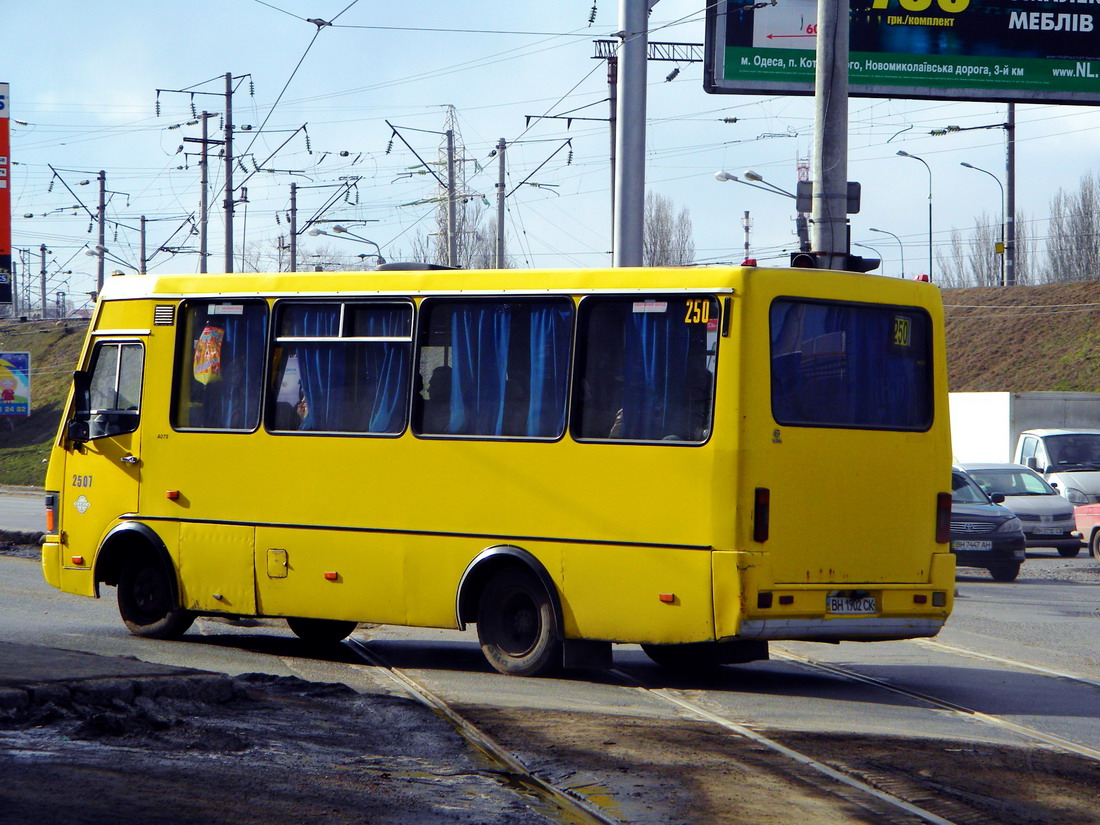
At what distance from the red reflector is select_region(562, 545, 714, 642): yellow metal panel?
323 mm

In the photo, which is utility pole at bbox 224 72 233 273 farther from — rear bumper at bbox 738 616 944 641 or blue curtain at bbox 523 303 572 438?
rear bumper at bbox 738 616 944 641

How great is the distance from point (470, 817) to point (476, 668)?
4.76 metres

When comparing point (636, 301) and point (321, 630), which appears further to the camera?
point (321, 630)

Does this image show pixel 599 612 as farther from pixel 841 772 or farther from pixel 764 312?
pixel 841 772

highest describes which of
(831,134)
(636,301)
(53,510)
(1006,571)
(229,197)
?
(229,197)

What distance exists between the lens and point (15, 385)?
58.9 metres

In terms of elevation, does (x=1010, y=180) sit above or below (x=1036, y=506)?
above

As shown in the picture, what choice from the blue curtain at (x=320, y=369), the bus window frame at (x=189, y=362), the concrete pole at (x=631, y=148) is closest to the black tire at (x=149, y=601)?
the bus window frame at (x=189, y=362)

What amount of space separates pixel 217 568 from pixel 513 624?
2.48 m

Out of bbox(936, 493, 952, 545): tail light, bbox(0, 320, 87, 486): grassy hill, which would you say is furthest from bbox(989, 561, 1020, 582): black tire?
bbox(0, 320, 87, 486): grassy hill

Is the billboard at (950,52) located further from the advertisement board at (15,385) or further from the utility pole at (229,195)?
the advertisement board at (15,385)

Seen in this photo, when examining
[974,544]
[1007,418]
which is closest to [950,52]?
[974,544]

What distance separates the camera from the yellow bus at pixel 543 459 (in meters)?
8.84

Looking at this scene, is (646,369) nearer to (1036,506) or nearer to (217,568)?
(217,568)
